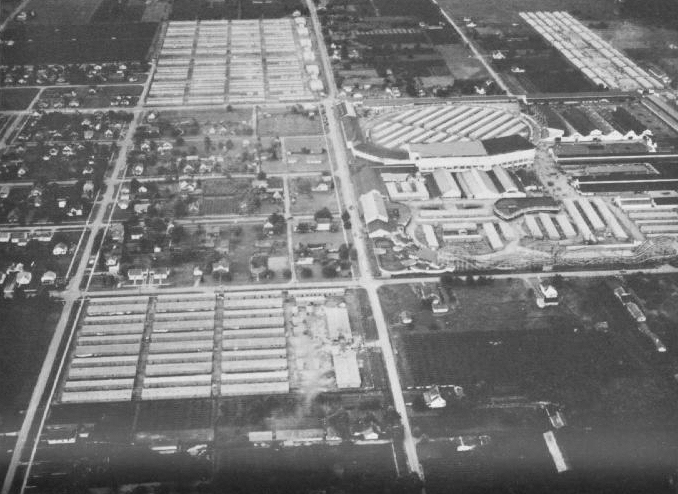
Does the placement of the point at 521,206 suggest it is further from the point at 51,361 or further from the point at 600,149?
the point at 51,361

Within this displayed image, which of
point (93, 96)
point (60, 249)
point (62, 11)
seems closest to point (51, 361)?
point (60, 249)

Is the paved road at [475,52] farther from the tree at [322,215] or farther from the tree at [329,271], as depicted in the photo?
the tree at [329,271]

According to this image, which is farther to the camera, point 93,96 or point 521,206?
point 93,96

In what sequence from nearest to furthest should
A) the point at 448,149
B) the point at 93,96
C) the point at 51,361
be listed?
1. the point at 51,361
2. the point at 448,149
3. the point at 93,96

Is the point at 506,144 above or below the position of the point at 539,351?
above

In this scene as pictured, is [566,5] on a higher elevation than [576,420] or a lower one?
higher

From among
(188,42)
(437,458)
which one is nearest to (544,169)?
(437,458)

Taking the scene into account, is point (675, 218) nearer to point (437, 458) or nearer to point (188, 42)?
point (437, 458)

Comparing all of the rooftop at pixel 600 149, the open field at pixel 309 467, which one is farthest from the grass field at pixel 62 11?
the open field at pixel 309 467
